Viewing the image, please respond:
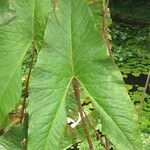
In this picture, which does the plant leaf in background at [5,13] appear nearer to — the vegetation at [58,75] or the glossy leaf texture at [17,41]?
the vegetation at [58,75]

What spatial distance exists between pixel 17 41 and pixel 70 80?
11 cm

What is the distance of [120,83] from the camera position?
68cm

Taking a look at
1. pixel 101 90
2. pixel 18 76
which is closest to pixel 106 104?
pixel 101 90

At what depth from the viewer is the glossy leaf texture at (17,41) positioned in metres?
0.70

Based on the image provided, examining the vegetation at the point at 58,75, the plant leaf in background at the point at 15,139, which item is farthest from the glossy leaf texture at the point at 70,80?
the plant leaf in background at the point at 15,139

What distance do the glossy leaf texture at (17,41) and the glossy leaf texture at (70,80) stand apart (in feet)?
0.20

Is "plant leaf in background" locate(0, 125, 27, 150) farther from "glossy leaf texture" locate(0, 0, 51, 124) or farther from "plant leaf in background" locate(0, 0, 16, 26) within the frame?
"plant leaf in background" locate(0, 0, 16, 26)

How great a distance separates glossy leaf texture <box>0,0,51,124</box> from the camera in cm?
70

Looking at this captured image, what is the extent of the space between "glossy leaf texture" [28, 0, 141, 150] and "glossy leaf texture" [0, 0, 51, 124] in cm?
6

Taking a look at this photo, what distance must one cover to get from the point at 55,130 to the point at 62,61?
0.10m

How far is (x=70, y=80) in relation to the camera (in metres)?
0.68

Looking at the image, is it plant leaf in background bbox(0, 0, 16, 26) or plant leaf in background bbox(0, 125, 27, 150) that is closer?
plant leaf in background bbox(0, 0, 16, 26)

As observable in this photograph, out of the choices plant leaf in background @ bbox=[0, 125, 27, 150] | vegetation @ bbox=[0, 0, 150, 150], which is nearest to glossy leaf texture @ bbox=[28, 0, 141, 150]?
vegetation @ bbox=[0, 0, 150, 150]

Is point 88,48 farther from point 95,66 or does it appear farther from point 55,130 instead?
point 55,130
